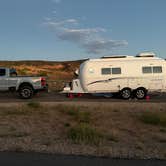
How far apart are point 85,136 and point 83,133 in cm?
19

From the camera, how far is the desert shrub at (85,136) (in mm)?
7551

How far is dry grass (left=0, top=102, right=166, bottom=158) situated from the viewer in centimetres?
684

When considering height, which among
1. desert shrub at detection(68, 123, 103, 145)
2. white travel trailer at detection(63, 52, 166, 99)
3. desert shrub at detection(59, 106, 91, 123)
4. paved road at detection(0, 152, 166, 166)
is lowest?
paved road at detection(0, 152, 166, 166)

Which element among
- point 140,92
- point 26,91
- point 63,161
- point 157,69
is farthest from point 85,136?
point 157,69

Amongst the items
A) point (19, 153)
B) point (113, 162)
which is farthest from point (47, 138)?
point (113, 162)

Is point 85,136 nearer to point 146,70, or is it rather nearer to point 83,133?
point 83,133

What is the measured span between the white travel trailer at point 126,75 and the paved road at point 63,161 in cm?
1339

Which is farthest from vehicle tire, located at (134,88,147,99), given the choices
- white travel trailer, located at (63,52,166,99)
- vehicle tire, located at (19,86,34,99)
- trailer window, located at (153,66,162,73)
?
vehicle tire, located at (19,86,34,99)

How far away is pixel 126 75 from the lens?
1909 cm

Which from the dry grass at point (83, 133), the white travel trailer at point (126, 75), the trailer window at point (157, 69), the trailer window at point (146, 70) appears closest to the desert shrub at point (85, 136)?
the dry grass at point (83, 133)

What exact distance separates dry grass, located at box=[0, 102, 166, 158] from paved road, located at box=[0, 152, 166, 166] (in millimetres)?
427

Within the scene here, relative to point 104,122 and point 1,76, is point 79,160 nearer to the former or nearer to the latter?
point 104,122

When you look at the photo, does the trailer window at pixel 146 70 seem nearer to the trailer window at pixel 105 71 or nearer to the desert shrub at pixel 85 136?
the trailer window at pixel 105 71

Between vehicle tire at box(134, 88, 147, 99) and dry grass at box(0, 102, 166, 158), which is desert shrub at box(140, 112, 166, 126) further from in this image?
vehicle tire at box(134, 88, 147, 99)
